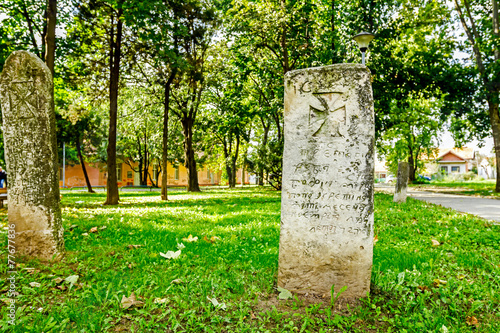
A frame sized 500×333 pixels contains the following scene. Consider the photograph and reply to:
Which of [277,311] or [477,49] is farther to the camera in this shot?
[477,49]

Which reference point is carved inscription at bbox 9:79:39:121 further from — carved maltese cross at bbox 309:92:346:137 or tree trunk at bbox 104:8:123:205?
tree trunk at bbox 104:8:123:205

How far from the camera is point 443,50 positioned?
16609mm

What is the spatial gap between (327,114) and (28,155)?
3.61 m

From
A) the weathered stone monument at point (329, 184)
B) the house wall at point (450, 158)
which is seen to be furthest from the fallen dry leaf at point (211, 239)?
the house wall at point (450, 158)

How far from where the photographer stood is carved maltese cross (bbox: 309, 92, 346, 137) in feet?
10.2

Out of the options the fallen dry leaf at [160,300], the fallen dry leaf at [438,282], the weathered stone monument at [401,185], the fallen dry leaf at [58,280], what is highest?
the weathered stone monument at [401,185]

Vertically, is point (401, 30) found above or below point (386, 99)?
above

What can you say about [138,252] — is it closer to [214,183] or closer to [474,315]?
[474,315]

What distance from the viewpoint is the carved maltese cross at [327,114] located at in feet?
10.2

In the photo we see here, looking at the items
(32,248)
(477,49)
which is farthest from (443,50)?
(32,248)

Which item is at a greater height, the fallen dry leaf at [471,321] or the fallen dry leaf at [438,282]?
the fallen dry leaf at [438,282]

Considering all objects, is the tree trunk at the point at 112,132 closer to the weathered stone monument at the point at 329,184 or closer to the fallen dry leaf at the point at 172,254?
the fallen dry leaf at the point at 172,254

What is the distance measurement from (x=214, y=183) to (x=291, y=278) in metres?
47.2

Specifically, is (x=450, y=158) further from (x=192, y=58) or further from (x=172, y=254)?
(x=172, y=254)
